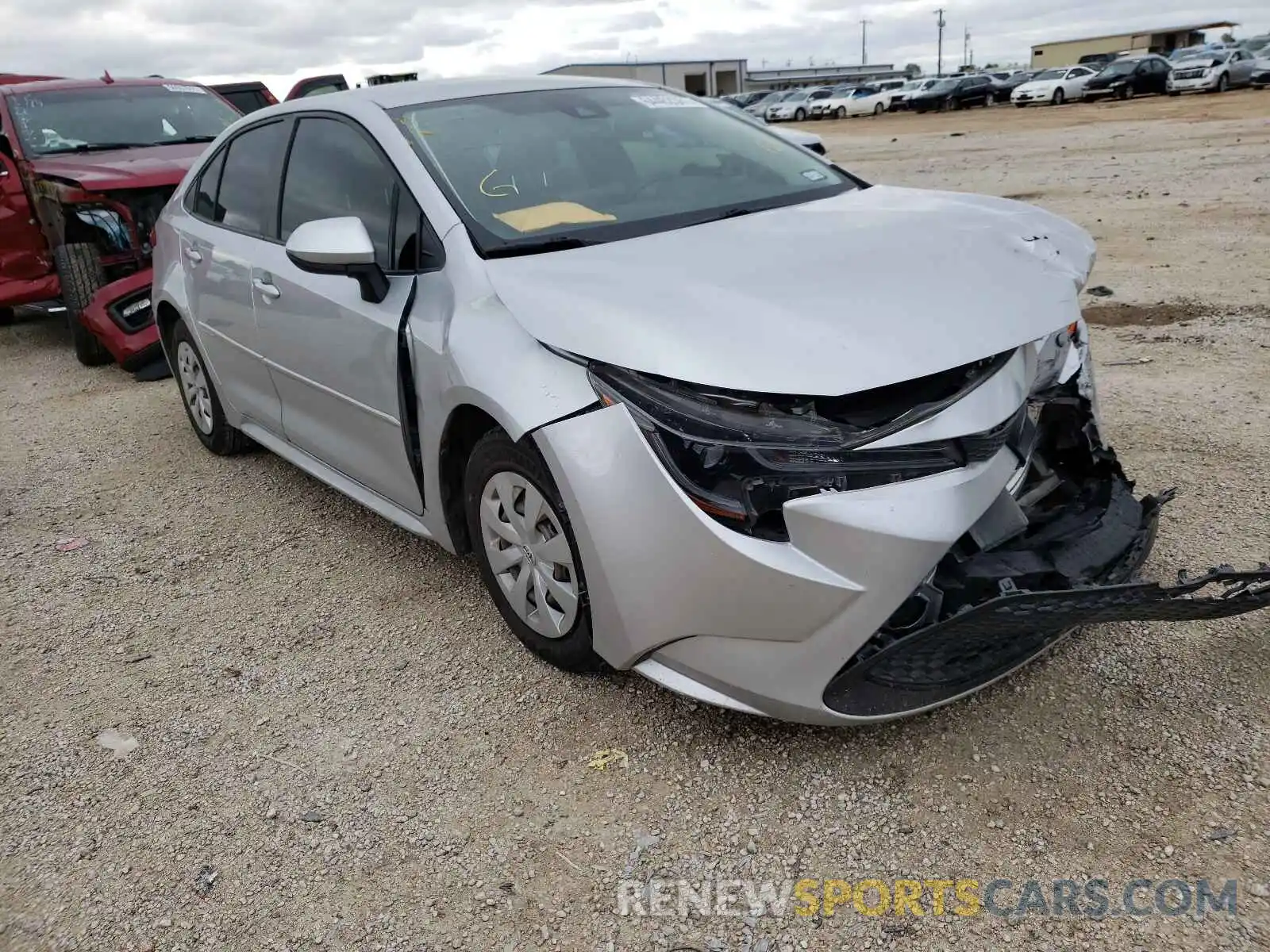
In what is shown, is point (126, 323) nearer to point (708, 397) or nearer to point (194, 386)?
point (194, 386)

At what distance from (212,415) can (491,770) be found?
117 inches

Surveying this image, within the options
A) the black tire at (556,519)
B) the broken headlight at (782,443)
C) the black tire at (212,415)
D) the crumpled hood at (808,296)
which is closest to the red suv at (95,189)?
the black tire at (212,415)

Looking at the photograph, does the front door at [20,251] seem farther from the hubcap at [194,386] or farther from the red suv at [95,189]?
the hubcap at [194,386]

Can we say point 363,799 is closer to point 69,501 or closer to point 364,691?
point 364,691

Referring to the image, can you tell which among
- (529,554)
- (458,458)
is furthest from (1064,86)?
(529,554)

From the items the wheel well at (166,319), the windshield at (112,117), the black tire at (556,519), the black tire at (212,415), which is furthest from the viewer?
the windshield at (112,117)

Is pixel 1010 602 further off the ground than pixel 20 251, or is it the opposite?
pixel 20 251

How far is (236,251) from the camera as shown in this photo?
396 centimetres

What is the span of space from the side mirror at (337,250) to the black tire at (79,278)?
4683 millimetres

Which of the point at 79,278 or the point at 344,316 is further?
the point at 79,278

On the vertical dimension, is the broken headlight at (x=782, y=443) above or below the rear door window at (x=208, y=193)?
below

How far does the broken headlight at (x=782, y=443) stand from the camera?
2121 millimetres

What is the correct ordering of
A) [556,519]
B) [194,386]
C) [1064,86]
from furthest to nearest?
[1064,86] → [194,386] → [556,519]

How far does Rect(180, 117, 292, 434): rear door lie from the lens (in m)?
3.86
